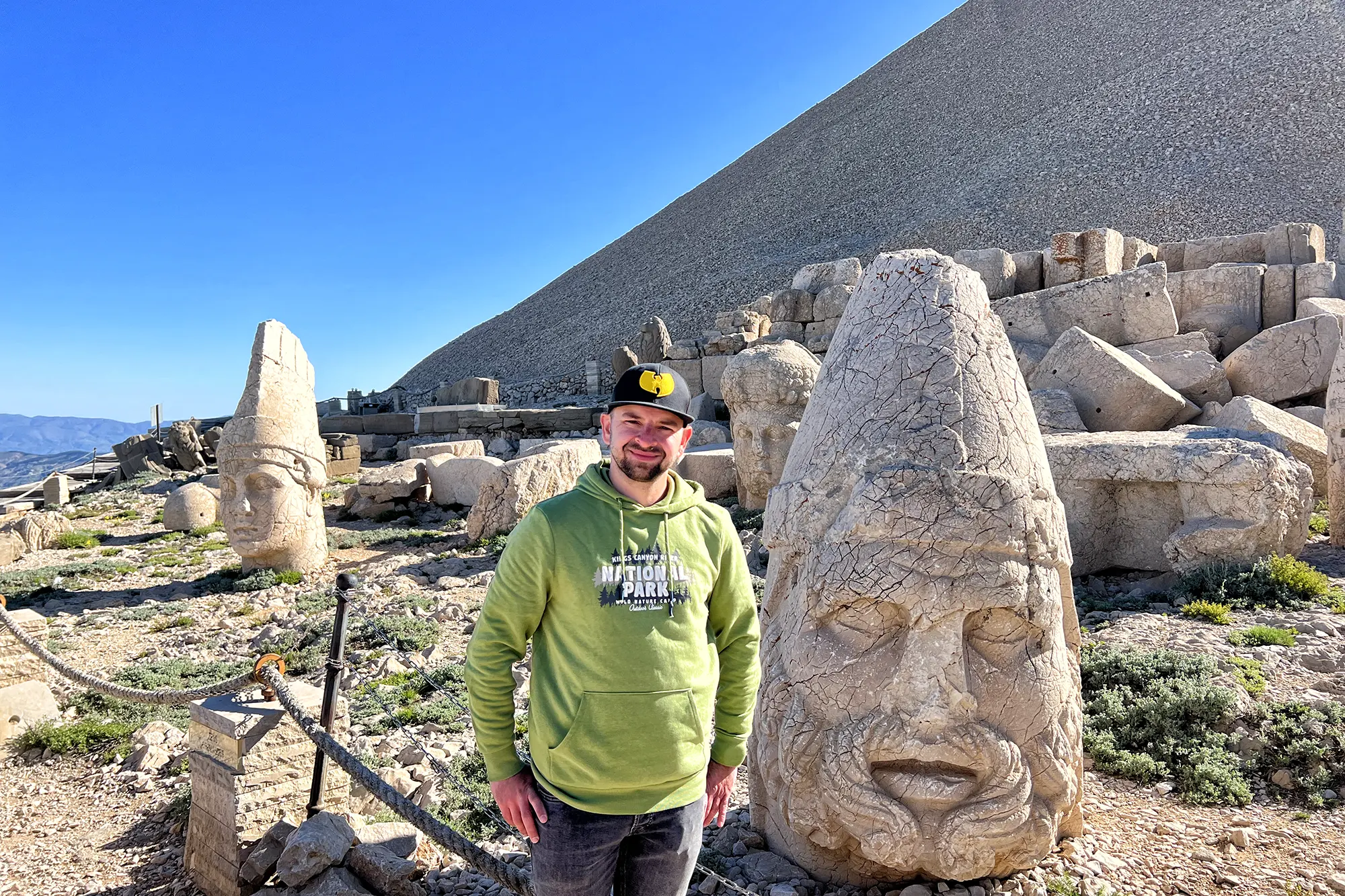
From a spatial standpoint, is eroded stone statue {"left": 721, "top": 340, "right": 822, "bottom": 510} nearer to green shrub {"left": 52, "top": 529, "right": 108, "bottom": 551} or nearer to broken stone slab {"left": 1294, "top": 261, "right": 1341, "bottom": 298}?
broken stone slab {"left": 1294, "top": 261, "right": 1341, "bottom": 298}

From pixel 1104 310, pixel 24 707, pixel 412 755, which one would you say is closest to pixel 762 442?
pixel 1104 310

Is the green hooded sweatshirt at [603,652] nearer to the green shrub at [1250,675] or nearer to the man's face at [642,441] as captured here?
the man's face at [642,441]

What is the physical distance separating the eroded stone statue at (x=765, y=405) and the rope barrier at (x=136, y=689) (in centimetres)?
579

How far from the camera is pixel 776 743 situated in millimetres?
2621

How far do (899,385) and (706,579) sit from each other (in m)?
1.04

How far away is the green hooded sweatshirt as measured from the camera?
1714 mm

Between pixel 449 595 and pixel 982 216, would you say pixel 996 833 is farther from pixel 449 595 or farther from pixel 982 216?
pixel 982 216

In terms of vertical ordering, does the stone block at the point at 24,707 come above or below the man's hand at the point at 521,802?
below

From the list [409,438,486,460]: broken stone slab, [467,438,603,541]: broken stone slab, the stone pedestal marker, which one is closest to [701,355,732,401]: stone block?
[409,438,486,460]: broken stone slab

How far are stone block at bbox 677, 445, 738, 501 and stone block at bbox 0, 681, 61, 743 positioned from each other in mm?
6303

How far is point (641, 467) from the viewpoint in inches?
71.6

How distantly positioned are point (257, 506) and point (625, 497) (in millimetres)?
6882

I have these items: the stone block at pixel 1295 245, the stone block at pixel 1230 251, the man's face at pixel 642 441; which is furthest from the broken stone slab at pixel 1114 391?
the man's face at pixel 642 441

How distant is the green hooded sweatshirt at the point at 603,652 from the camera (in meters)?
1.71
